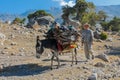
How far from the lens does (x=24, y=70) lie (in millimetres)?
18516

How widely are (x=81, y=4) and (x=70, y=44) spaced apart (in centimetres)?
5507

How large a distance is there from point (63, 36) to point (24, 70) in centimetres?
231

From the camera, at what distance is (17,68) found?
1897cm

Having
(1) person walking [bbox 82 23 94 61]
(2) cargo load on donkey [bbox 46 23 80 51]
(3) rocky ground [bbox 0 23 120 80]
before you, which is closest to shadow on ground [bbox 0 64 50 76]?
(3) rocky ground [bbox 0 23 120 80]

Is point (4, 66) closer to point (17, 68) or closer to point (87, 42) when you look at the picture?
point (17, 68)

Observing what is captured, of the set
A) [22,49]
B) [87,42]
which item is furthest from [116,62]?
[22,49]

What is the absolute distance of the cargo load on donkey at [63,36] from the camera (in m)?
18.2

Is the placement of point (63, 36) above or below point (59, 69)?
above

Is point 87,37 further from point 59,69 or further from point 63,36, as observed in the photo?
point 59,69

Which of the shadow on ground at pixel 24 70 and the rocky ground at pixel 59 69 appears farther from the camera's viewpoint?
the shadow on ground at pixel 24 70

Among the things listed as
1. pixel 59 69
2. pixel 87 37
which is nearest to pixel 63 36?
pixel 59 69

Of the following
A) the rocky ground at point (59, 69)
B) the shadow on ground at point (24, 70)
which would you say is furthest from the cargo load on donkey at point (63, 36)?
the shadow on ground at point (24, 70)

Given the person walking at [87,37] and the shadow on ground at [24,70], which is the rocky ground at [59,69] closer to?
the shadow on ground at [24,70]

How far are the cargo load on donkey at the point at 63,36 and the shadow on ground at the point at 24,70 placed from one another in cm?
126
